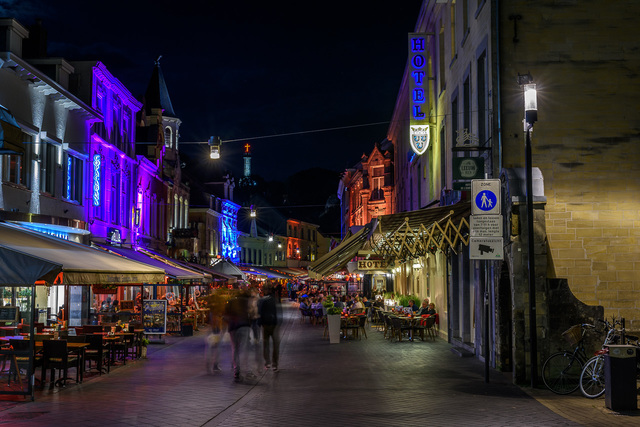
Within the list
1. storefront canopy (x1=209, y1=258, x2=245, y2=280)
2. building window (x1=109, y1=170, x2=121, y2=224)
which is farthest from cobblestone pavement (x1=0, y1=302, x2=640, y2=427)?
storefront canopy (x1=209, y1=258, x2=245, y2=280)

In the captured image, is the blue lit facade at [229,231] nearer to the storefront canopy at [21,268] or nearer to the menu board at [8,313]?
the menu board at [8,313]

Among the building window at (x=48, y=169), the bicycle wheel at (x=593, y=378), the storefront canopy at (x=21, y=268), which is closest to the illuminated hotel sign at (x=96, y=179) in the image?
the building window at (x=48, y=169)

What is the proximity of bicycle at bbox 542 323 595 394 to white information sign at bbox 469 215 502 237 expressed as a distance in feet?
7.05

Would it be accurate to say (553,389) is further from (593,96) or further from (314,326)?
(314,326)

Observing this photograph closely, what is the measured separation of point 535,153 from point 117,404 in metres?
10.0

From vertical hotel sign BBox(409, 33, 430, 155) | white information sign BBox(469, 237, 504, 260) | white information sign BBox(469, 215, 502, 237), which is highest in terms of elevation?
vertical hotel sign BBox(409, 33, 430, 155)

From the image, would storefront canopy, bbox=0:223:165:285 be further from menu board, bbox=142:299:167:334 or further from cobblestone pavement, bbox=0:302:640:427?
menu board, bbox=142:299:167:334

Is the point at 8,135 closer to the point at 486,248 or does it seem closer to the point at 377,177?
the point at 486,248

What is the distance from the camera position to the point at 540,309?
13.7 meters

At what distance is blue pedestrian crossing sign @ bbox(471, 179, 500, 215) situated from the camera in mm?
13469

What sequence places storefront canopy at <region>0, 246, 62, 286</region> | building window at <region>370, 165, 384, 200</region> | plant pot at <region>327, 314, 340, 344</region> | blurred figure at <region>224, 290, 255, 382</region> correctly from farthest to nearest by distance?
1. building window at <region>370, 165, 384, 200</region>
2. plant pot at <region>327, 314, 340, 344</region>
3. blurred figure at <region>224, 290, 255, 382</region>
4. storefront canopy at <region>0, 246, 62, 286</region>

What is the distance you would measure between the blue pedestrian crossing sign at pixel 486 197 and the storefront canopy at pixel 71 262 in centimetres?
688

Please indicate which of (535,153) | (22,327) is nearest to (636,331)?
(535,153)

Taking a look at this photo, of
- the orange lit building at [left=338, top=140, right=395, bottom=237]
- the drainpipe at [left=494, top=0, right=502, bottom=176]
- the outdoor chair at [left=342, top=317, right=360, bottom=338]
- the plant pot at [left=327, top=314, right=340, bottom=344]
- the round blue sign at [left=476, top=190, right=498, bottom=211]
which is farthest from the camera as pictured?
the orange lit building at [left=338, top=140, right=395, bottom=237]
